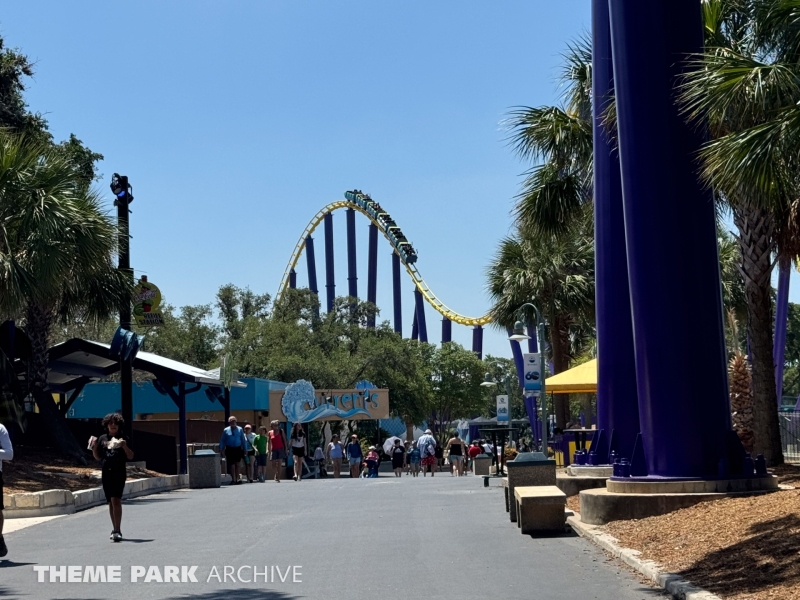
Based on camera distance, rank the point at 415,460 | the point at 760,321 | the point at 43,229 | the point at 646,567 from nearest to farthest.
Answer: the point at 646,567, the point at 760,321, the point at 43,229, the point at 415,460

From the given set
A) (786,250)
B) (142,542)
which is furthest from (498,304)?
(142,542)

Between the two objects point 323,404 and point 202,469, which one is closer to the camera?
point 202,469

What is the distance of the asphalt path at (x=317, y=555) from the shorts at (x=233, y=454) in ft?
28.1

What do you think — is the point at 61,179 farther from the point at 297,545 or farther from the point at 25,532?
the point at 297,545

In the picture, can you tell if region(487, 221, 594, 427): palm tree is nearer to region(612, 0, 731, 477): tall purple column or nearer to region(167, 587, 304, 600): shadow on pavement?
region(612, 0, 731, 477): tall purple column

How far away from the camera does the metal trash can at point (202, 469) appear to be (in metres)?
24.6

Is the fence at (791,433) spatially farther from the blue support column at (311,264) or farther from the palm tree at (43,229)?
the blue support column at (311,264)

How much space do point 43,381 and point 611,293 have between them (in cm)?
1392

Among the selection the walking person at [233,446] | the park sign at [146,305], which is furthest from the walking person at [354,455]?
the park sign at [146,305]

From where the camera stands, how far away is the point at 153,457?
88.6 ft

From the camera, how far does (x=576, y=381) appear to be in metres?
26.6

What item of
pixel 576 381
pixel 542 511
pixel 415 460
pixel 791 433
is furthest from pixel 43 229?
pixel 415 460

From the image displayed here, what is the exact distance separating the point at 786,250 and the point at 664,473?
3.32m

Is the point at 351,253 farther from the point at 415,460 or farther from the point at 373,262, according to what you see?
the point at 415,460
